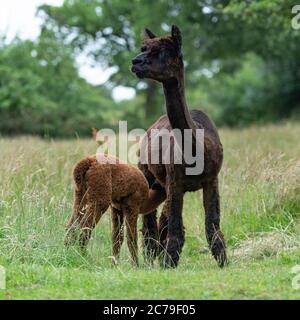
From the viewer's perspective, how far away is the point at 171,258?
7.90m

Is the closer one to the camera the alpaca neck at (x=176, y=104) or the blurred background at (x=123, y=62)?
the alpaca neck at (x=176, y=104)

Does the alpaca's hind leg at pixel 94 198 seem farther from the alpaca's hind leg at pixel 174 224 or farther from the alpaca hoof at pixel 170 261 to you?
the alpaca hoof at pixel 170 261

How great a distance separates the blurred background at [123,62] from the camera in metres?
27.5

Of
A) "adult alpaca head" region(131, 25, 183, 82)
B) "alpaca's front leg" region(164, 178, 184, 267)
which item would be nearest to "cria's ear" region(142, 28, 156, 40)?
"adult alpaca head" region(131, 25, 183, 82)

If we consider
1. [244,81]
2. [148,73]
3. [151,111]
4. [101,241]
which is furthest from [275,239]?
[244,81]

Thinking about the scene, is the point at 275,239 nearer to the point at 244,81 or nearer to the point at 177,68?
the point at 177,68

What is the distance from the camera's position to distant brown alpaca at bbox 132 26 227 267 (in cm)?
762

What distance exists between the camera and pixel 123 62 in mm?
34781

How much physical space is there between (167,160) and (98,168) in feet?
2.46

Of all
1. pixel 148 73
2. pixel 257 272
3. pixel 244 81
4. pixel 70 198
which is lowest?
pixel 257 272

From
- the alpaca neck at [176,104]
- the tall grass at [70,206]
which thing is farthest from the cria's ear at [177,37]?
the tall grass at [70,206]

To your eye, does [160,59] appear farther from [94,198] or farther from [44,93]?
[44,93]

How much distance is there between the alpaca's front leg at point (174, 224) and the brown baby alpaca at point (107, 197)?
510 mm

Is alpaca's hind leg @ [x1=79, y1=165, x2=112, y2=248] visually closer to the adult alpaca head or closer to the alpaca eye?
the adult alpaca head
